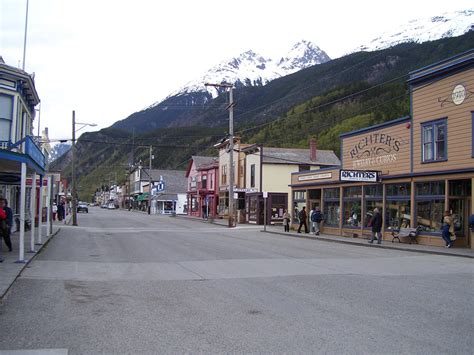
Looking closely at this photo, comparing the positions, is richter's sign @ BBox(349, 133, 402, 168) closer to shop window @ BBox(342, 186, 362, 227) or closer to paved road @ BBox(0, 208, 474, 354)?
shop window @ BBox(342, 186, 362, 227)

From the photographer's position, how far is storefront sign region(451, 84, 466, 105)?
2245 cm

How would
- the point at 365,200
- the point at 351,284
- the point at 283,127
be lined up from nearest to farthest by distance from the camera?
the point at 351,284, the point at 365,200, the point at 283,127

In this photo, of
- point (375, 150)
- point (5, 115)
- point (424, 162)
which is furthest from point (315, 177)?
point (5, 115)

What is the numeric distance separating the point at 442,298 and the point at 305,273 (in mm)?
4202

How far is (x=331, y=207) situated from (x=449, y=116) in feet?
38.6

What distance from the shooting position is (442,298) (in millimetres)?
10203

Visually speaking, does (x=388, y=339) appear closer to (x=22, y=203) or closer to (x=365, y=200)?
(x=22, y=203)

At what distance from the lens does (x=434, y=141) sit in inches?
957

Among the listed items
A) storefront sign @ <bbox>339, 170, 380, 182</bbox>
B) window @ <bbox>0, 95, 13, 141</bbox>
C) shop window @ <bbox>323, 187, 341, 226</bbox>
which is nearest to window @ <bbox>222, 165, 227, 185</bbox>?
shop window @ <bbox>323, 187, 341, 226</bbox>

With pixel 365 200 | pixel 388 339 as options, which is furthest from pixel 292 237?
pixel 388 339

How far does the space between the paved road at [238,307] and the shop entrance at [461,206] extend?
6602 mm

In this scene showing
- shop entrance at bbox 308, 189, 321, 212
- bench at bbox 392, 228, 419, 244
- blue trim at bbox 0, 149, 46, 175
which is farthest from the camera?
shop entrance at bbox 308, 189, 321, 212

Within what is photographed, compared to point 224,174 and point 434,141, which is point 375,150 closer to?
point 434,141

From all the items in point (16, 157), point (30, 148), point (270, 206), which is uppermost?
point (30, 148)
